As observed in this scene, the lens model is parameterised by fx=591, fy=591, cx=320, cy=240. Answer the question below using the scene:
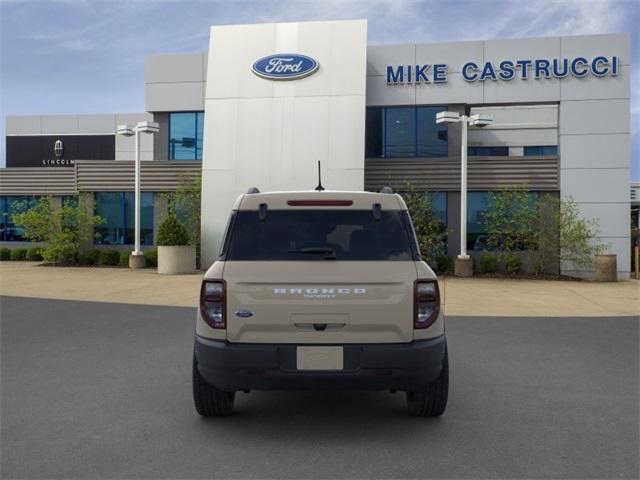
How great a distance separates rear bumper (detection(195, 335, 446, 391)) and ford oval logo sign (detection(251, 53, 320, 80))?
18.2m

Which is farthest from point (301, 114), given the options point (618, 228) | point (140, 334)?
point (140, 334)

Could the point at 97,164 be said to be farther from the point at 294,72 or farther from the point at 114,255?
the point at 294,72

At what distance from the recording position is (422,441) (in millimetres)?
4348

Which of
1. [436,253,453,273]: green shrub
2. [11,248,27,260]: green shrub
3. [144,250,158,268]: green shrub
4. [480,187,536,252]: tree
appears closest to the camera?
[436,253,453,273]: green shrub

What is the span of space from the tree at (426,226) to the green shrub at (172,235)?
7.73 meters

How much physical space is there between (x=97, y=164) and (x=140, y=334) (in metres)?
18.1

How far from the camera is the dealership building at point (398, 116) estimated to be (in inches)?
817

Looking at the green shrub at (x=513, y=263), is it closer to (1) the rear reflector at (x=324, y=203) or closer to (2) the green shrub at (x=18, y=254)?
(1) the rear reflector at (x=324, y=203)

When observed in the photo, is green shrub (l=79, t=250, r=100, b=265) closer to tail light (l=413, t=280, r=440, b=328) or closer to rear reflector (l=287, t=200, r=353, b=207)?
rear reflector (l=287, t=200, r=353, b=207)

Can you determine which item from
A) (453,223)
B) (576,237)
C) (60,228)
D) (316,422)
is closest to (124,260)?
(60,228)

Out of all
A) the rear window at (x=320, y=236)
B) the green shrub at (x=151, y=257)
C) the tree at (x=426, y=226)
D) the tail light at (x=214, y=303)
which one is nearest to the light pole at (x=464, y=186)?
the tree at (x=426, y=226)

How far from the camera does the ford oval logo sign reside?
69.4 ft

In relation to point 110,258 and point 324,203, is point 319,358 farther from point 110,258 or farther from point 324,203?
point 110,258

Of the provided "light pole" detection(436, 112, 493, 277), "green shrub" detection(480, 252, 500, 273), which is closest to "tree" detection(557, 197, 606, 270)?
"green shrub" detection(480, 252, 500, 273)
